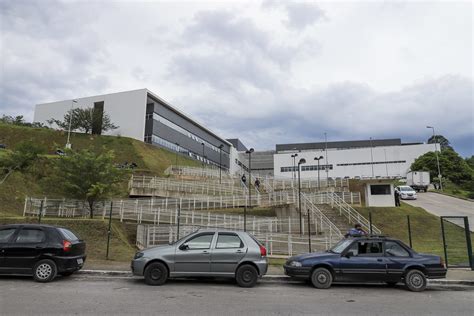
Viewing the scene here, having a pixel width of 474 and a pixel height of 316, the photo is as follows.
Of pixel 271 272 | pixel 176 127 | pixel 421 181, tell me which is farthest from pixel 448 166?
pixel 271 272

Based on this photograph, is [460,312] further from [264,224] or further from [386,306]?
[264,224]

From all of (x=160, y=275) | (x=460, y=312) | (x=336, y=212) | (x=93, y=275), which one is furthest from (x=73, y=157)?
(x=460, y=312)

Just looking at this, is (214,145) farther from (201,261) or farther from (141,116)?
(201,261)

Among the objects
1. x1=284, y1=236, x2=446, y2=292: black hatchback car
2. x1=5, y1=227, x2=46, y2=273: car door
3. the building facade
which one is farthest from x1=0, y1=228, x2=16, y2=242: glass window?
the building facade

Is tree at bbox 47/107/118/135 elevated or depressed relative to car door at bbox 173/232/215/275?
elevated

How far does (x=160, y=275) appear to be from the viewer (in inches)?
352

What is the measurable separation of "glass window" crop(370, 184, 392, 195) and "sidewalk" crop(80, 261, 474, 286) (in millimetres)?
18806

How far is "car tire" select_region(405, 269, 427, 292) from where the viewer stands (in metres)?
9.20

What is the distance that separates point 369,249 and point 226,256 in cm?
403

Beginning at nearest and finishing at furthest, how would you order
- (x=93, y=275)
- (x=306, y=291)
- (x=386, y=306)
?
(x=386, y=306)
(x=306, y=291)
(x=93, y=275)

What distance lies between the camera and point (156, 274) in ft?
29.4

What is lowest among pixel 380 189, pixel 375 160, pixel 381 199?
pixel 381 199

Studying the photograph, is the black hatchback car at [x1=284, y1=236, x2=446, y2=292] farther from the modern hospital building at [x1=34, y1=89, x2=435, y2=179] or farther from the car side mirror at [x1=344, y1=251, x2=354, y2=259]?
the modern hospital building at [x1=34, y1=89, x2=435, y2=179]

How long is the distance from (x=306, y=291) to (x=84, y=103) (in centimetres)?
5879
